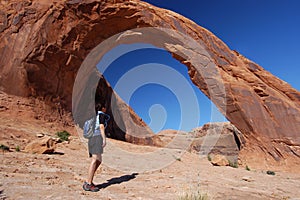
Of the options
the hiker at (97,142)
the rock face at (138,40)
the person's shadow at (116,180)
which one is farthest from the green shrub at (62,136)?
the hiker at (97,142)

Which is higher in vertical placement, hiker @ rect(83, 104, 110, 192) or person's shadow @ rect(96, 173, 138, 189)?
hiker @ rect(83, 104, 110, 192)

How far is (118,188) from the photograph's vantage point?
4.01 meters

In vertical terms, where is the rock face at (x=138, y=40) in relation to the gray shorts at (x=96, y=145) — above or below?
above

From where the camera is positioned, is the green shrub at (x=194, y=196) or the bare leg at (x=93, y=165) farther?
the bare leg at (x=93, y=165)

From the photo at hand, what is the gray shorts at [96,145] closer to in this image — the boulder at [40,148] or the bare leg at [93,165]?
the bare leg at [93,165]

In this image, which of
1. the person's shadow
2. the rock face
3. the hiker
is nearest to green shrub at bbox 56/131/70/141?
the rock face

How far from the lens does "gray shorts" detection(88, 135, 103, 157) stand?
4059mm

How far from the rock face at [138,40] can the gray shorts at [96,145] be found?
7400mm

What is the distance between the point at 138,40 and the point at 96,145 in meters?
10.7

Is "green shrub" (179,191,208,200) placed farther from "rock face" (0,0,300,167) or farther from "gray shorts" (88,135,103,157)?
"rock face" (0,0,300,167)

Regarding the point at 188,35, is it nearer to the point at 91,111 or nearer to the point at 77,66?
the point at 77,66

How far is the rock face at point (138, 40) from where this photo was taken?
31.3 ft

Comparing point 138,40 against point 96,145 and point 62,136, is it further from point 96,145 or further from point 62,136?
point 96,145

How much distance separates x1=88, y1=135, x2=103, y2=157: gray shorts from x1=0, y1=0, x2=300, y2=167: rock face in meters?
7.40
